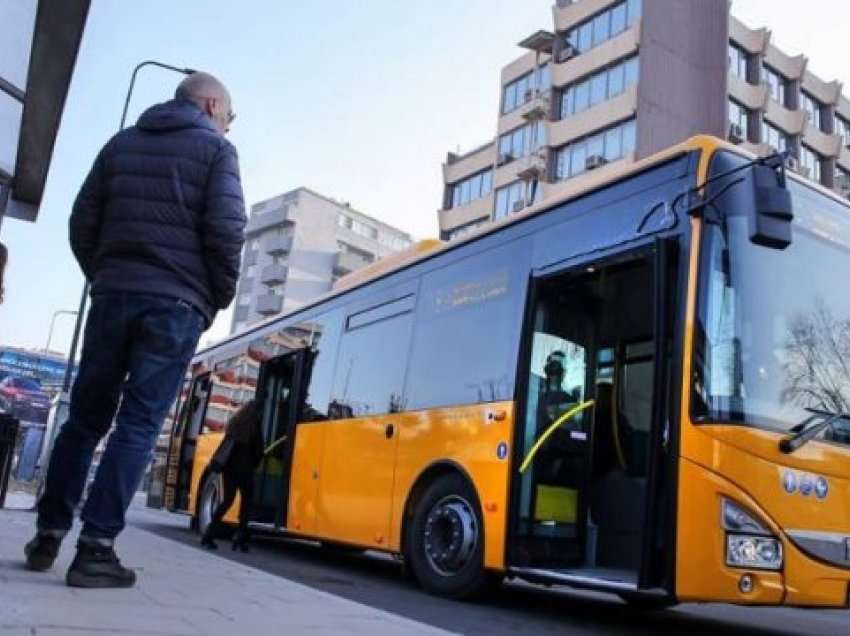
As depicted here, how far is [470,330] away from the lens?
303 inches

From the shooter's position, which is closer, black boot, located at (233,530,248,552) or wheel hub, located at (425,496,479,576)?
wheel hub, located at (425,496,479,576)

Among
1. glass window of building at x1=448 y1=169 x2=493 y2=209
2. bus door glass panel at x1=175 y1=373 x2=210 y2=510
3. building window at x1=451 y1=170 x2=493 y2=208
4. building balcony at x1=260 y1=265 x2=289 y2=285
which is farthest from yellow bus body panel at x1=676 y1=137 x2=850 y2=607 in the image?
building balcony at x1=260 y1=265 x2=289 y2=285

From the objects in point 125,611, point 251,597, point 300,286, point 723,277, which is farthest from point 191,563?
point 300,286

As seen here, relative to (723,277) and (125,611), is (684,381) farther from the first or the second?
(125,611)

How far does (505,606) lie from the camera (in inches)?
279

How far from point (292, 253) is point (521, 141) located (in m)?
35.0

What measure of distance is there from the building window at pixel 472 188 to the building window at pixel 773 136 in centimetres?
1504

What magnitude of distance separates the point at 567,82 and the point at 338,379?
1558 inches

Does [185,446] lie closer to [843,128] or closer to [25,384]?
[25,384]

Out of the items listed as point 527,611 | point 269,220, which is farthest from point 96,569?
point 269,220

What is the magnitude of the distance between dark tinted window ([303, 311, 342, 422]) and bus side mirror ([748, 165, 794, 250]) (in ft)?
18.8

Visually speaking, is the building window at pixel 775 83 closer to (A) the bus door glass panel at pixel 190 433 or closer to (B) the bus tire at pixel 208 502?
(A) the bus door glass panel at pixel 190 433

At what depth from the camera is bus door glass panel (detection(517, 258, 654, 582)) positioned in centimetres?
657

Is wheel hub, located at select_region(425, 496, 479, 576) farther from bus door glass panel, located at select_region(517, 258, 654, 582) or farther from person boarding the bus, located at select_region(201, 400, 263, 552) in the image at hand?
person boarding the bus, located at select_region(201, 400, 263, 552)
